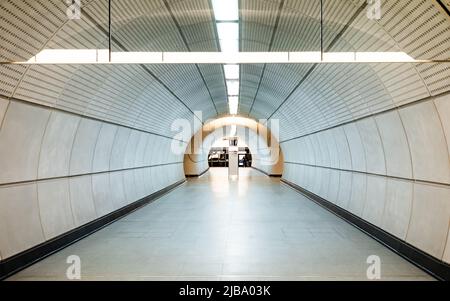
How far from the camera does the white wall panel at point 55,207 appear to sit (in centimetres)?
594

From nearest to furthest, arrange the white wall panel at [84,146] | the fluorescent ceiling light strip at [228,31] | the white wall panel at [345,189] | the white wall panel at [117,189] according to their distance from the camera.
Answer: the white wall panel at [84,146], the fluorescent ceiling light strip at [228,31], the white wall panel at [345,189], the white wall panel at [117,189]

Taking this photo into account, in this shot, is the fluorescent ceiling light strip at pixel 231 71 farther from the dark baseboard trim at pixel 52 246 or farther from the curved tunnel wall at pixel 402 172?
the dark baseboard trim at pixel 52 246

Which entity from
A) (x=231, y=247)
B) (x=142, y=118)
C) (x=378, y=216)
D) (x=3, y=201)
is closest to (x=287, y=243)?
(x=231, y=247)

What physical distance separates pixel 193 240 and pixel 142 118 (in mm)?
5271

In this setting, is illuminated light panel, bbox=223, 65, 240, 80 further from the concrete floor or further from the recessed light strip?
the recessed light strip

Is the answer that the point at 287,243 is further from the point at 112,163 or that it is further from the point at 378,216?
the point at 112,163

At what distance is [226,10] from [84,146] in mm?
4359

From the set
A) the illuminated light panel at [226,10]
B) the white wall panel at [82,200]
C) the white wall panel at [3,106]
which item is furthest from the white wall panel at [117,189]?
the illuminated light panel at [226,10]

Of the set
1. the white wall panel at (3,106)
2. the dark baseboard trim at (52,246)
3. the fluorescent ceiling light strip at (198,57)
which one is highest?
the fluorescent ceiling light strip at (198,57)

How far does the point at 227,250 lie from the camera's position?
607 centimetres

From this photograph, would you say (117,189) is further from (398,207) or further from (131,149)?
(398,207)

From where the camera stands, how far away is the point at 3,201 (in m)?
4.95

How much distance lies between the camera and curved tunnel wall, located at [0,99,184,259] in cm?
505

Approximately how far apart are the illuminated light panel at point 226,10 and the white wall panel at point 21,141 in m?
3.91
